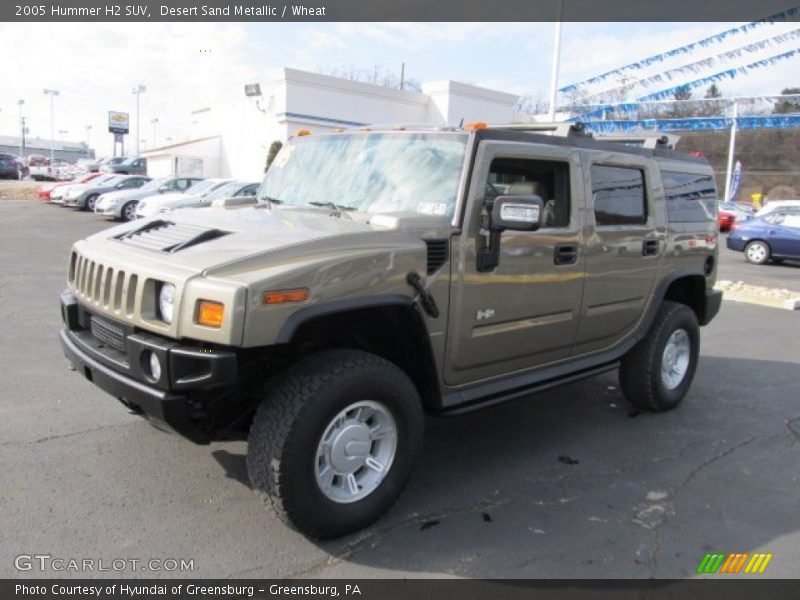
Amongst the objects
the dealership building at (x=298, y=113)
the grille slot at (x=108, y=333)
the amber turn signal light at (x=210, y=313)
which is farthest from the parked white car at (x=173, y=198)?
the amber turn signal light at (x=210, y=313)

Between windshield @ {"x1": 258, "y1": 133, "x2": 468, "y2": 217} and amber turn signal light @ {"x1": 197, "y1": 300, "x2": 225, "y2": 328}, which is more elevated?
windshield @ {"x1": 258, "y1": 133, "x2": 468, "y2": 217}

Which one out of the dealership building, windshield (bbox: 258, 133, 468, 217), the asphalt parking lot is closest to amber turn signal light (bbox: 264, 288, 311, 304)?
windshield (bbox: 258, 133, 468, 217)

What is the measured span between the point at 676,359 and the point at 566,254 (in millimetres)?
2001

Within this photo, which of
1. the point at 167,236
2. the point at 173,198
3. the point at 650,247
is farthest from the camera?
the point at 173,198

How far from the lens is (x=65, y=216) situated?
65.9 ft

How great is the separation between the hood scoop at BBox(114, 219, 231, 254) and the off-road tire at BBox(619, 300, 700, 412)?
11.0ft

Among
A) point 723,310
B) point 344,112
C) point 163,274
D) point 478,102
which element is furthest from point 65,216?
point 478,102

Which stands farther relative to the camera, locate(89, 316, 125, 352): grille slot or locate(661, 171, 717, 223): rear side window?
locate(661, 171, 717, 223): rear side window

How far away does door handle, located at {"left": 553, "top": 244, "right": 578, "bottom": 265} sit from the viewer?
4102 millimetres

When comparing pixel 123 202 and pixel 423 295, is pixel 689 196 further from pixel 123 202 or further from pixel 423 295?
pixel 123 202

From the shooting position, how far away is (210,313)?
2783 millimetres

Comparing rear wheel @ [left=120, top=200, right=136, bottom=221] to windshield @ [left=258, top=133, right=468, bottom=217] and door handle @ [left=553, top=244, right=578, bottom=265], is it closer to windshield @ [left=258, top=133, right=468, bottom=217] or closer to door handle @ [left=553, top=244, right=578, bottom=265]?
windshield @ [left=258, top=133, right=468, bottom=217]

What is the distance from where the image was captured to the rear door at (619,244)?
4.43 meters

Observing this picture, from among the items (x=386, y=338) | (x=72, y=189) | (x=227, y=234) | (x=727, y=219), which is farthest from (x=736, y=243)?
(x=72, y=189)
